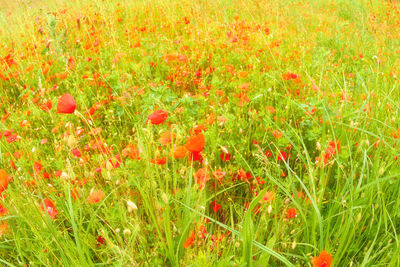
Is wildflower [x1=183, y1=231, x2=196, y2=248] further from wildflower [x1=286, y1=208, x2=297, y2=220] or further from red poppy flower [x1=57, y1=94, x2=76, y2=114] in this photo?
red poppy flower [x1=57, y1=94, x2=76, y2=114]

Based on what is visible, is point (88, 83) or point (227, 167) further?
point (88, 83)

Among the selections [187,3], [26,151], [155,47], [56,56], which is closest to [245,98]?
[26,151]

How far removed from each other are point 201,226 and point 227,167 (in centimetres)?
52

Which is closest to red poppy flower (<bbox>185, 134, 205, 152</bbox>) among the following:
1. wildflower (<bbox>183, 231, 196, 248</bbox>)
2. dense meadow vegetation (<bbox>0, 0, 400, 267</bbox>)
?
dense meadow vegetation (<bbox>0, 0, 400, 267</bbox>)

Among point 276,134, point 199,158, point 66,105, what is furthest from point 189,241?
point 276,134

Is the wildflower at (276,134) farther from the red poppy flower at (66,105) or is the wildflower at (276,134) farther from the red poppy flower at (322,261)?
the red poppy flower at (66,105)

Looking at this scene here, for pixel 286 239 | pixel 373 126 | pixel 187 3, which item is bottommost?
pixel 286 239

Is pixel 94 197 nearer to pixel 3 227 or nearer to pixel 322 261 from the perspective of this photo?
pixel 3 227

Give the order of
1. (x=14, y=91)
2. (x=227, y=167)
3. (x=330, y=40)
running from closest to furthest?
(x=227, y=167) < (x=14, y=91) < (x=330, y=40)

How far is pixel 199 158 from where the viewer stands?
124 centimetres

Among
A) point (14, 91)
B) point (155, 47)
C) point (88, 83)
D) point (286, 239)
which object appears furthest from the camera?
point (155, 47)

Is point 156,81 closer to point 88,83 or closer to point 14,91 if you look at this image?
point 88,83

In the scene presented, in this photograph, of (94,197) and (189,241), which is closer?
(189,241)

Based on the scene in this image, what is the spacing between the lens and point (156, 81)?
A: 242 centimetres
